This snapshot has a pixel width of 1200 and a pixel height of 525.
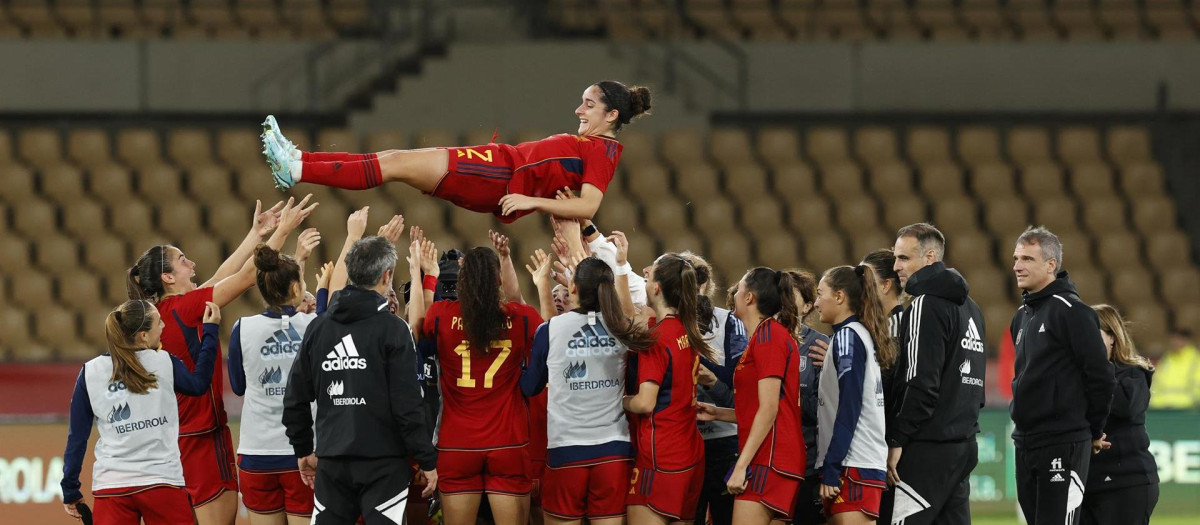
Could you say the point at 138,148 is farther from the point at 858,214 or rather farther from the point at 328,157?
the point at 328,157

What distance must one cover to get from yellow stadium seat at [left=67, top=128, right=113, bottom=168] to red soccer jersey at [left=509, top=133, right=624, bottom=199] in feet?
30.4

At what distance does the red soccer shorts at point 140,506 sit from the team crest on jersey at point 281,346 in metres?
0.71

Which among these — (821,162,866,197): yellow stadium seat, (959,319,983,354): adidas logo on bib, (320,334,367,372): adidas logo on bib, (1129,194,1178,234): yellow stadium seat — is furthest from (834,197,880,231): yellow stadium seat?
(320,334,367,372): adidas logo on bib

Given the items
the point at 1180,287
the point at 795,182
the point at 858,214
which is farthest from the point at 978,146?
the point at 1180,287

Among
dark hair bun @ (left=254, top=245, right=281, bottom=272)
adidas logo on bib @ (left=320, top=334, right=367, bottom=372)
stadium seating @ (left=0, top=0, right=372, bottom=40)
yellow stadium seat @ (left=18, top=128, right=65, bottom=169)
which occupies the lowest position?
adidas logo on bib @ (left=320, top=334, right=367, bottom=372)

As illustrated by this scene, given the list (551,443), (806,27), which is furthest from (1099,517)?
(806,27)

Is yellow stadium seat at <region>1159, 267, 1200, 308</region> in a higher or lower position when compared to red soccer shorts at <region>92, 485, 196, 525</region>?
higher

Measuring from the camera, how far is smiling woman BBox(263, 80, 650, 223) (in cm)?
619

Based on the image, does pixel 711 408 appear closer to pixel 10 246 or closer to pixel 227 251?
pixel 227 251

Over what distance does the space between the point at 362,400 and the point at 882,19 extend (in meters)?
12.3

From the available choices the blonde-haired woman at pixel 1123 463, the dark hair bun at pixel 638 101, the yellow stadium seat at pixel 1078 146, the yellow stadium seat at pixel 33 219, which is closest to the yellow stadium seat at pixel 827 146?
the yellow stadium seat at pixel 1078 146

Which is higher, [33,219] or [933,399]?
[33,219]

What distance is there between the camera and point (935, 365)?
19.0 ft

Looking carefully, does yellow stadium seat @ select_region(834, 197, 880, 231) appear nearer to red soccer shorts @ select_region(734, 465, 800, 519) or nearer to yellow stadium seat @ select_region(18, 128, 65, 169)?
yellow stadium seat @ select_region(18, 128, 65, 169)
